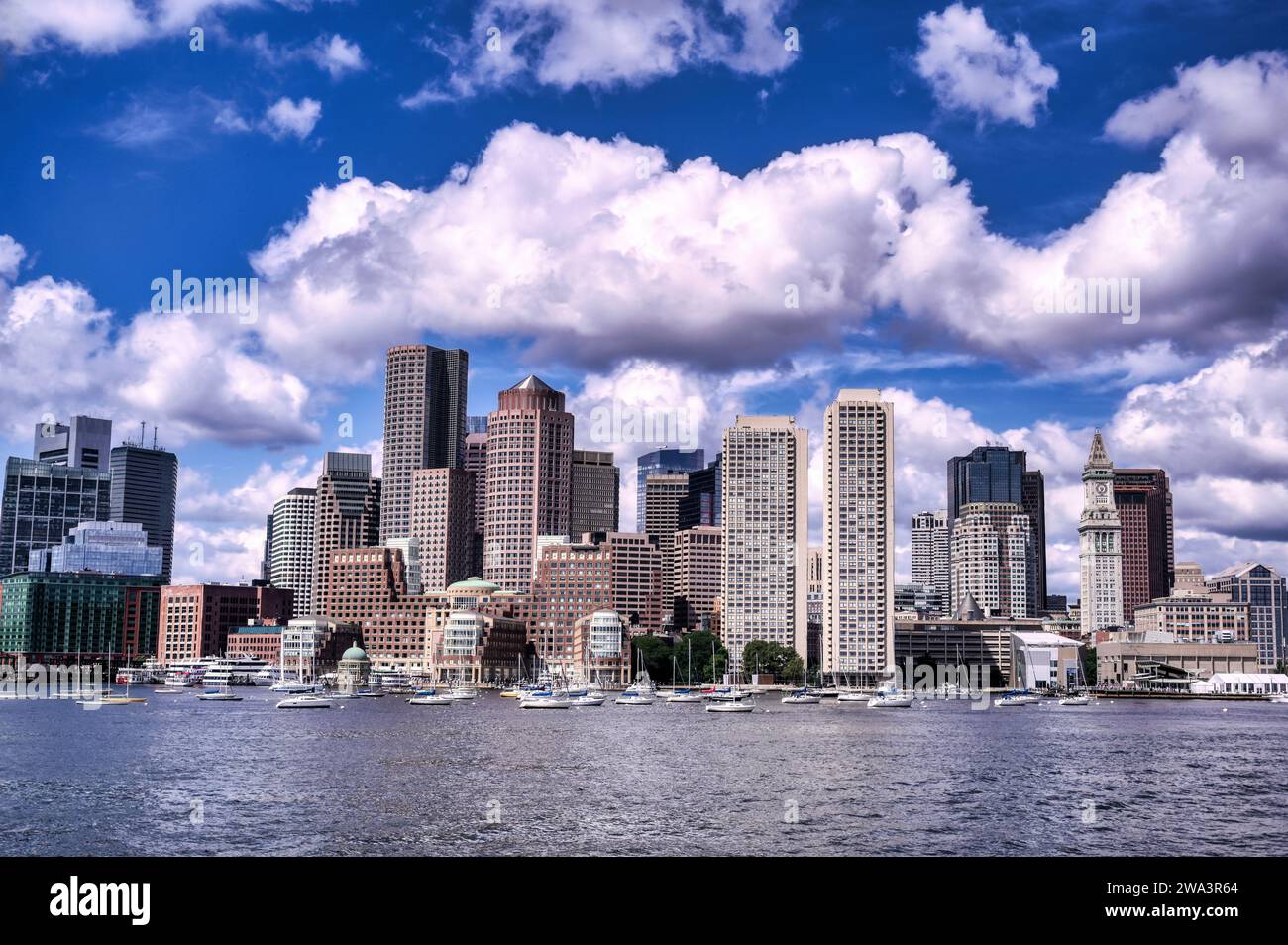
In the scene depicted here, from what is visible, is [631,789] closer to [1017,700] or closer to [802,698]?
[802,698]

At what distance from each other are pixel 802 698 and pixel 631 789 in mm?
128402

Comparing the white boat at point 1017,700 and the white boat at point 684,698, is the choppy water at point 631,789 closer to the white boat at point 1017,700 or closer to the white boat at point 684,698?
the white boat at point 684,698

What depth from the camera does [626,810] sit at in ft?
135

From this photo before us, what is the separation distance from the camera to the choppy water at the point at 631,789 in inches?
1366

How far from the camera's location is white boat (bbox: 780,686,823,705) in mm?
164000

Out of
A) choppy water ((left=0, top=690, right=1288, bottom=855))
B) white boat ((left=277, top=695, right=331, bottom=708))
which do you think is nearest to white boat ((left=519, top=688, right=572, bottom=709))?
white boat ((left=277, top=695, right=331, bottom=708))

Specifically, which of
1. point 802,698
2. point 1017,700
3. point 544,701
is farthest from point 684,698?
point 1017,700

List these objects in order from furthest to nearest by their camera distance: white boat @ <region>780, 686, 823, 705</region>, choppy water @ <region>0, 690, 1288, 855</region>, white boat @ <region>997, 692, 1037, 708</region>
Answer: white boat @ <region>997, 692, 1037, 708</region>, white boat @ <region>780, 686, 823, 705</region>, choppy water @ <region>0, 690, 1288, 855</region>

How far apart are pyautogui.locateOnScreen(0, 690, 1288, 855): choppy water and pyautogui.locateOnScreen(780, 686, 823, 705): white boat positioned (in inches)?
2530

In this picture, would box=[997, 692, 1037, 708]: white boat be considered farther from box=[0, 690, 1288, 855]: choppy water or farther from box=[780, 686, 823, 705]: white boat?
box=[0, 690, 1288, 855]: choppy water

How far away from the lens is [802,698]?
17338 cm

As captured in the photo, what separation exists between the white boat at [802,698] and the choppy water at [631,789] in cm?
6426
